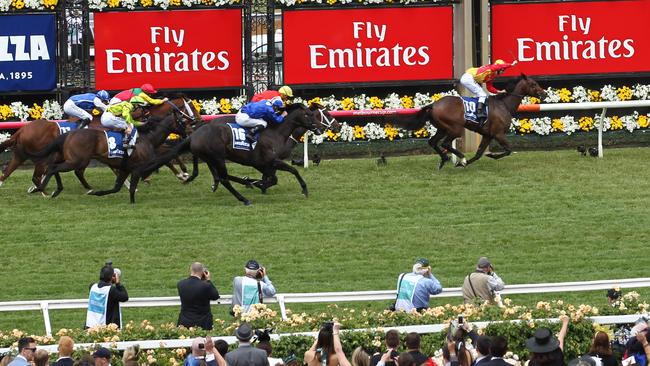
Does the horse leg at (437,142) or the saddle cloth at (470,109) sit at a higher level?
the saddle cloth at (470,109)

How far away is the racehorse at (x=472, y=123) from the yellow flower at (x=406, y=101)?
3.65 feet

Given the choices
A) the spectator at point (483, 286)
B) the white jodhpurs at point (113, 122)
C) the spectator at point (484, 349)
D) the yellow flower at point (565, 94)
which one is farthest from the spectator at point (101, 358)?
the yellow flower at point (565, 94)

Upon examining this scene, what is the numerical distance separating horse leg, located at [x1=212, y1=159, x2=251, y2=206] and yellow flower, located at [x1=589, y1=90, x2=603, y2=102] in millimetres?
5884

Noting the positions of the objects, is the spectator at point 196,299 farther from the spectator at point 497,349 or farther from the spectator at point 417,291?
the spectator at point 497,349

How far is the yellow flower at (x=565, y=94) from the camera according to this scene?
20.6 m

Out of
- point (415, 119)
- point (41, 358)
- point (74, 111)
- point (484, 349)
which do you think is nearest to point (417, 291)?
point (484, 349)

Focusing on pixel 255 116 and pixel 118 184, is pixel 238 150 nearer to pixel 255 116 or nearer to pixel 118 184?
pixel 255 116

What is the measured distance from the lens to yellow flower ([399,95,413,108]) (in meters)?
20.2

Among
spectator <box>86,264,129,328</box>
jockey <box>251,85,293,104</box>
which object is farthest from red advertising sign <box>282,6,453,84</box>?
spectator <box>86,264,129,328</box>

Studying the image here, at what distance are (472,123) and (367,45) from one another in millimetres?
2033

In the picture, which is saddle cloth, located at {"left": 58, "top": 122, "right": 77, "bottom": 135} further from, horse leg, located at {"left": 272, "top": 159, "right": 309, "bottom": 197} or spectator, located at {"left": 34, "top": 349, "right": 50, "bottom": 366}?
spectator, located at {"left": 34, "top": 349, "right": 50, "bottom": 366}

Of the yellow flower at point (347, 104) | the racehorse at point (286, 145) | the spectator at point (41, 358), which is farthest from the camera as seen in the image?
the yellow flower at point (347, 104)

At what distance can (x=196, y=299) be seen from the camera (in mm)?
11125

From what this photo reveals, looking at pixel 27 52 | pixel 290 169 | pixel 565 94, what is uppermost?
pixel 27 52
